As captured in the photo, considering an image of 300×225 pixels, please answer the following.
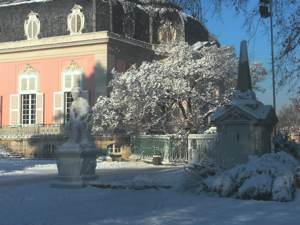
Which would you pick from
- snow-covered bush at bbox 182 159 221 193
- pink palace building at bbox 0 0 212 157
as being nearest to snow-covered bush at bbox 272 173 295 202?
snow-covered bush at bbox 182 159 221 193

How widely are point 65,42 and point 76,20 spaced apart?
1.53 metres

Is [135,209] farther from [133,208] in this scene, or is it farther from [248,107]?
[248,107]

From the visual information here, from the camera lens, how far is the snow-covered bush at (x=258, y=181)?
11180 millimetres

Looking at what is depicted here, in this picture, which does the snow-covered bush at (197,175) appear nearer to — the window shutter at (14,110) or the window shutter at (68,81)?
the window shutter at (68,81)

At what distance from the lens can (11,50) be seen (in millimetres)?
38250

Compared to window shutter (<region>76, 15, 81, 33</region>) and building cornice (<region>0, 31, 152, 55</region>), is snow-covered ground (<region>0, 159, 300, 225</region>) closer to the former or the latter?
building cornice (<region>0, 31, 152, 55</region>)

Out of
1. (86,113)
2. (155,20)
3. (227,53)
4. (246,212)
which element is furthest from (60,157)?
(227,53)

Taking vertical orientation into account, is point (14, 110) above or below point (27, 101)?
below

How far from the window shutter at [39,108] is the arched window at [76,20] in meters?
4.61

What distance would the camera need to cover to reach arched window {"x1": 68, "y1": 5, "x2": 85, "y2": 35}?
119ft

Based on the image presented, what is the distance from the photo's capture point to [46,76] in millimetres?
37594

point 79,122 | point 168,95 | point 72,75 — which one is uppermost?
point 72,75

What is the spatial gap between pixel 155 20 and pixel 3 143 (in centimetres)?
2542

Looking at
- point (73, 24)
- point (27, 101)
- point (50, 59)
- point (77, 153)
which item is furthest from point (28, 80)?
point (77, 153)
